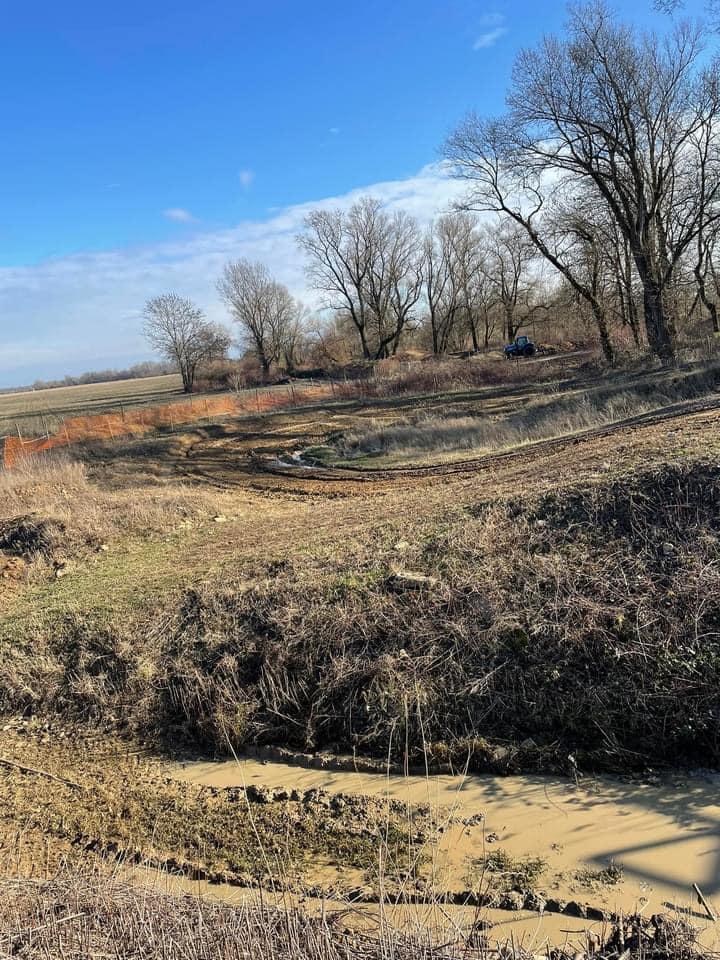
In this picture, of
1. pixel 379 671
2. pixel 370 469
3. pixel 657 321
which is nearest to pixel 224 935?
pixel 379 671

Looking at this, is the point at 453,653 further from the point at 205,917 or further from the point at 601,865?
the point at 205,917

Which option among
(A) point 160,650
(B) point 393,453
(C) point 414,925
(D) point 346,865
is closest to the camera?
(C) point 414,925

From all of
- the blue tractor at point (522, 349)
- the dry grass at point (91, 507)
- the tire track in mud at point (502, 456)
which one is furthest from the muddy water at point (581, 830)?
the blue tractor at point (522, 349)

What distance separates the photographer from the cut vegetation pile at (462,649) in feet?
15.5

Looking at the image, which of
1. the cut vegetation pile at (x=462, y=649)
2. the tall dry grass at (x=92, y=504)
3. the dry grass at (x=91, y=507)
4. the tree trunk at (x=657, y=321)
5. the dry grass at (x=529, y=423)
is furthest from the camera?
the tree trunk at (x=657, y=321)

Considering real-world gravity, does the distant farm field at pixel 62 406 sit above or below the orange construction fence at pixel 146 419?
above

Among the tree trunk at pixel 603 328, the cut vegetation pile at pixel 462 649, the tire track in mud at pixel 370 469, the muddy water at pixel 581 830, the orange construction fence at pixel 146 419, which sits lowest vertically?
the muddy water at pixel 581 830

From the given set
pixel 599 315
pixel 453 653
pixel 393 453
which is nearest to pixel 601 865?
pixel 453 653

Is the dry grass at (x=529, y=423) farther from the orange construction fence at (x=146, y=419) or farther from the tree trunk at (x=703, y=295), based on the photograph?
the tree trunk at (x=703, y=295)

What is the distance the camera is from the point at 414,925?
2.73 meters

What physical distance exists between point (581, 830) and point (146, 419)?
95.7 ft

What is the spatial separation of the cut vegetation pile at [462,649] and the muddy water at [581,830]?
273 millimetres

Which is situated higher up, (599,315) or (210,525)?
(599,315)

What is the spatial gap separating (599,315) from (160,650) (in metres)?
28.3
